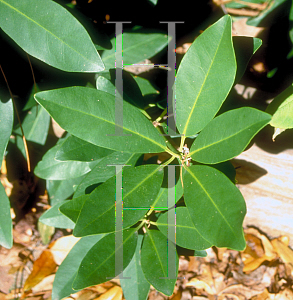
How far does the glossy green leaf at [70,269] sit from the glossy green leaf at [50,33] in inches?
25.3

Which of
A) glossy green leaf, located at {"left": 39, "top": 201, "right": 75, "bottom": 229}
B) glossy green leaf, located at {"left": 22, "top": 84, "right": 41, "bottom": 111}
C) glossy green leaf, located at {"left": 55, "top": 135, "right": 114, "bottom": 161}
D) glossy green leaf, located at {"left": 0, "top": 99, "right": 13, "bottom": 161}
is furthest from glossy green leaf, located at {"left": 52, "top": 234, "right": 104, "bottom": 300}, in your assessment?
glossy green leaf, located at {"left": 22, "top": 84, "right": 41, "bottom": 111}

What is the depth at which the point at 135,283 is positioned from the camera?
955mm

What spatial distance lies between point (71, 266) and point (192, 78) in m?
0.82

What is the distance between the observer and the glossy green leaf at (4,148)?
0.90 metres

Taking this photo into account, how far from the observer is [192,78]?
67 centimetres

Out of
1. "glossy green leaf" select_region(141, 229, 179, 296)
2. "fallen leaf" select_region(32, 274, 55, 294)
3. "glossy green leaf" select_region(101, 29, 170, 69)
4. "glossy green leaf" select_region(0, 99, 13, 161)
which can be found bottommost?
"fallen leaf" select_region(32, 274, 55, 294)

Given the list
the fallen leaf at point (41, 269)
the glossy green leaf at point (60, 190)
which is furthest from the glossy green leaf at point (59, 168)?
the fallen leaf at point (41, 269)

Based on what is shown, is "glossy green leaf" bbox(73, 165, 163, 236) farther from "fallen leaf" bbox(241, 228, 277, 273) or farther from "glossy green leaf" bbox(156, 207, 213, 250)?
"fallen leaf" bbox(241, 228, 277, 273)

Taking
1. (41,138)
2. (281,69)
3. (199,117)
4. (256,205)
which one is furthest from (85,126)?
(256,205)

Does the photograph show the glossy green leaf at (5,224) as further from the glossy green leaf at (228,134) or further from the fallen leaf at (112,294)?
the glossy green leaf at (228,134)

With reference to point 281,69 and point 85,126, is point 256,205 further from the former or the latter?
point 85,126

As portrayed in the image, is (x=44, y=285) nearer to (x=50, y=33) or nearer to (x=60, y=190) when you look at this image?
(x=60, y=190)

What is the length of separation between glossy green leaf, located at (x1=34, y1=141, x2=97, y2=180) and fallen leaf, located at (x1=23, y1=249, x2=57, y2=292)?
2.40 feet

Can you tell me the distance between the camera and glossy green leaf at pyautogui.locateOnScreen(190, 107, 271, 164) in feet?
1.72
